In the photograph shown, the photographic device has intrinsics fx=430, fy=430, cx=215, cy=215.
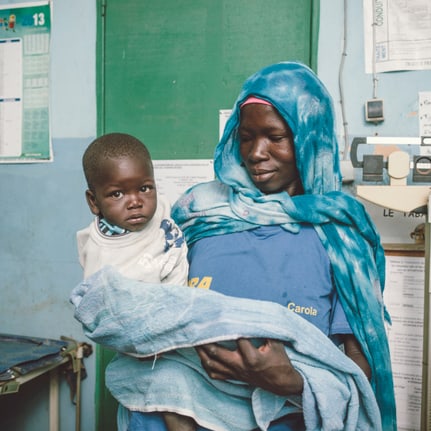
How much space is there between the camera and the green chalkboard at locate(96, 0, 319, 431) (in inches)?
62.9

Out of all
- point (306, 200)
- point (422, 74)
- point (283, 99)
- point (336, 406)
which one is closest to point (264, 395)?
point (336, 406)

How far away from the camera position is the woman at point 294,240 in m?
0.94

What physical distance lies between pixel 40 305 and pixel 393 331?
4.85ft

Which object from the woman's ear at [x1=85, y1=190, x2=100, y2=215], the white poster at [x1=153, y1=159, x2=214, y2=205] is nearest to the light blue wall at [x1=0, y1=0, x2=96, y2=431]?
the white poster at [x1=153, y1=159, x2=214, y2=205]

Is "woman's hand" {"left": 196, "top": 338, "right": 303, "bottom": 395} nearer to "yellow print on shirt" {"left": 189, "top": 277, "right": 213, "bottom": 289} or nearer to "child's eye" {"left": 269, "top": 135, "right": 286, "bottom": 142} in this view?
"yellow print on shirt" {"left": 189, "top": 277, "right": 213, "bottom": 289}

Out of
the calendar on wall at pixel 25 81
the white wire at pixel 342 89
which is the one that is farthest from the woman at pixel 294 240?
the calendar on wall at pixel 25 81

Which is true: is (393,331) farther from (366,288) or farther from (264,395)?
(264,395)

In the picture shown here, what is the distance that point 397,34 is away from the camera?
151cm

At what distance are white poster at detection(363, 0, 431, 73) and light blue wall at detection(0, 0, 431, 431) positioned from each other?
3.61ft

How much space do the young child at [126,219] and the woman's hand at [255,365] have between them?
0.22m

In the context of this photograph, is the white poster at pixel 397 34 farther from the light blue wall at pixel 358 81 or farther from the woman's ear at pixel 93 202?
the woman's ear at pixel 93 202

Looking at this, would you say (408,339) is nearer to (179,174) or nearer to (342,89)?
(342,89)

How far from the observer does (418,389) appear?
1519mm

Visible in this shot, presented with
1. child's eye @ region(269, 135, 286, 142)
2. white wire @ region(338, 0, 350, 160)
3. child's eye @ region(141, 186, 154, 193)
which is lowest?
child's eye @ region(141, 186, 154, 193)
